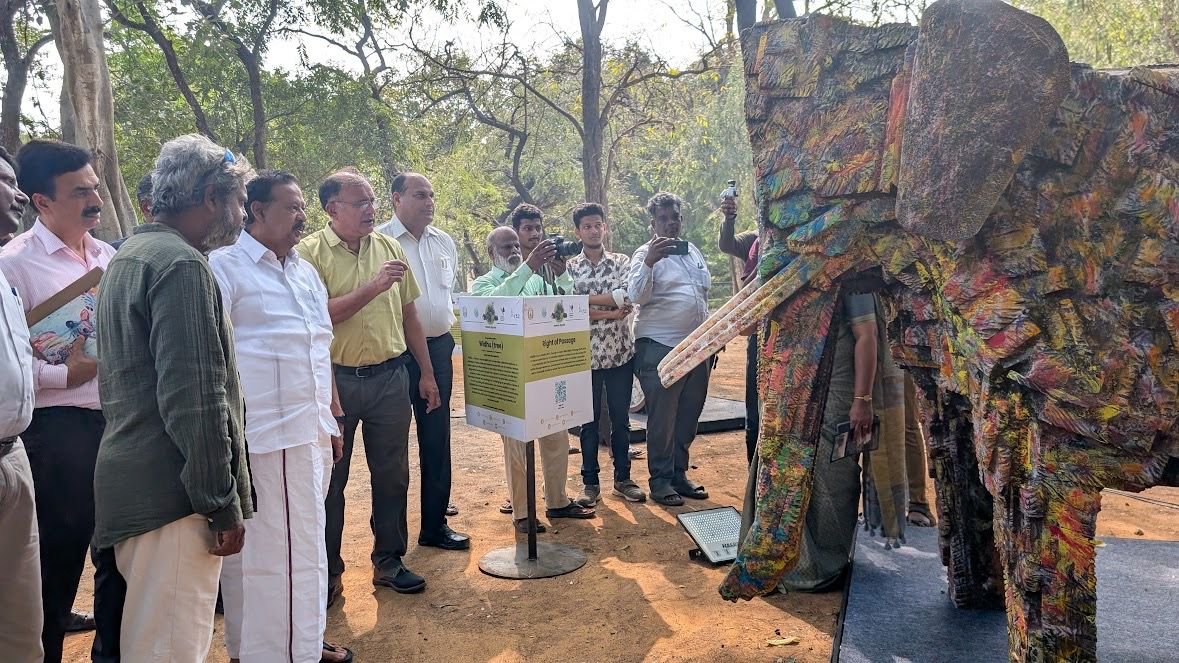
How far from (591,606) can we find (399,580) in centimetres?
101

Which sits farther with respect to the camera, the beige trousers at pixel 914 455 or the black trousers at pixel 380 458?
the beige trousers at pixel 914 455

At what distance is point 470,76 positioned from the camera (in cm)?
1316

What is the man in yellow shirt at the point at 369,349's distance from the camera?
3559 millimetres

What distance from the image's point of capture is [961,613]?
3.20 m

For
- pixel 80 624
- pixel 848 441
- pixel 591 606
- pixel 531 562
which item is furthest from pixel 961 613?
pixel 80 624

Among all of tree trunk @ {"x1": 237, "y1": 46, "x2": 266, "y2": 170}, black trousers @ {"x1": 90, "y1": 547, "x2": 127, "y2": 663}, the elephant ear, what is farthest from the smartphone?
tree trunk @ {"x1": 237, "y1": 46, "x2": 266, "y2": 170}

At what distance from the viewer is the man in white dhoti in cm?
270

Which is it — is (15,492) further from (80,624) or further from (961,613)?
(961,613)

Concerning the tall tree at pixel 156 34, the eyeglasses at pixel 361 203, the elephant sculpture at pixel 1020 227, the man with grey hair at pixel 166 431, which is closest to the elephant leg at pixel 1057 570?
the elephant sculpture at pixel 1020 227

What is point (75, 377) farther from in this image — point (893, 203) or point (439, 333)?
point (893, 203)

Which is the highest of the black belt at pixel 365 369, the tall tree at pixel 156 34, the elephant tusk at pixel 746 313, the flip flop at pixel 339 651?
the tall tree at pixel 156 34

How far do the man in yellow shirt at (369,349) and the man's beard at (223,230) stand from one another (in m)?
1.18

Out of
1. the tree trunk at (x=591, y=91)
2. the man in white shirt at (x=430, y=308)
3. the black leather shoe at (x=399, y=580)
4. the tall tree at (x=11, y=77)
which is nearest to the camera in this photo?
the black leather shoe at (x=399, y=580)

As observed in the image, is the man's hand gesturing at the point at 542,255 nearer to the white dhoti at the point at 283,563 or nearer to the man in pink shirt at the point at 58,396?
the white dhoti at the point at 283,563
